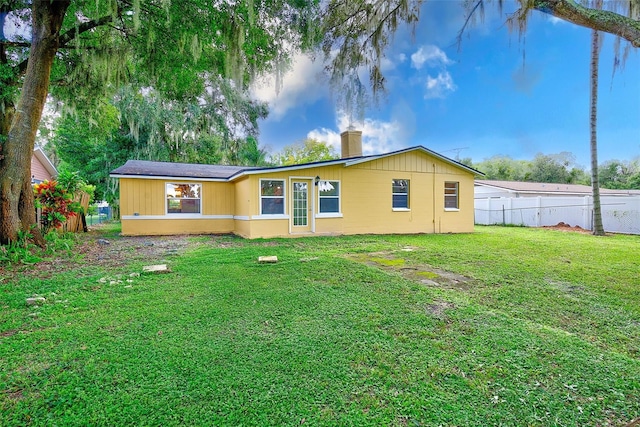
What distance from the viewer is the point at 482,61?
389 inches

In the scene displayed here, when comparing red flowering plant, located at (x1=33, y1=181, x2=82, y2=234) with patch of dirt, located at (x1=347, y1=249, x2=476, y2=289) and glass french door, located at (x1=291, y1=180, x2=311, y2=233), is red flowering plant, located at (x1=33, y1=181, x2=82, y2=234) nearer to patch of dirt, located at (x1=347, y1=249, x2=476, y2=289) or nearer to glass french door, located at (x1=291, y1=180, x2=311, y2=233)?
glass french door, located at (x1=291, y1=180, x2=311, y2=233)

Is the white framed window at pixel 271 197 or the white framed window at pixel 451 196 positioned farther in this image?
the white framed window at pixel 451 196

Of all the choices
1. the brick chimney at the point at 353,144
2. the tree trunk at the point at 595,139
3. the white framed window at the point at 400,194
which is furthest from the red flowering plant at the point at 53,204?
the tree trunk at the point at 595,139

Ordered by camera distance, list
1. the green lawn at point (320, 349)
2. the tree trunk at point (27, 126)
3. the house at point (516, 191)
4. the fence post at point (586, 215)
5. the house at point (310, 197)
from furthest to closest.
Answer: the house at point (516, 191) < the fence post at point (586, 215) < the house at point (310, 197) < the tree trunk at point (27, 126) < the green lawn at point (320, 349)

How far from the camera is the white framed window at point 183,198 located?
10758 mm

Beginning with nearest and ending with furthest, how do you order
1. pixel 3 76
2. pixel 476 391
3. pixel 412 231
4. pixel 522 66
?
pixel 476 391
pixel 522 66
pixel 3 76
pixel 412 231

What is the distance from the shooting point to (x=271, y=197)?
9633 mm

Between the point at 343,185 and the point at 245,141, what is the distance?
1097 centimetres

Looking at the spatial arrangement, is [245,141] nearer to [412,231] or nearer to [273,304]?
[412,231]

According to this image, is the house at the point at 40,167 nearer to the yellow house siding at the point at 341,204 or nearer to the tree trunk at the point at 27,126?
the yellow house siding at the point at 341,204

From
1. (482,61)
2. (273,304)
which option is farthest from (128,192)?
(482,61)

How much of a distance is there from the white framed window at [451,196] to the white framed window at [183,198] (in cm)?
972

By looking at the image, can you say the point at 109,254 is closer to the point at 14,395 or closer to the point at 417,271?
the point at 14,395

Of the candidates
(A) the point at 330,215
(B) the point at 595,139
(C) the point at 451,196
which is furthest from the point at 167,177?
(B) the point at 595,139
